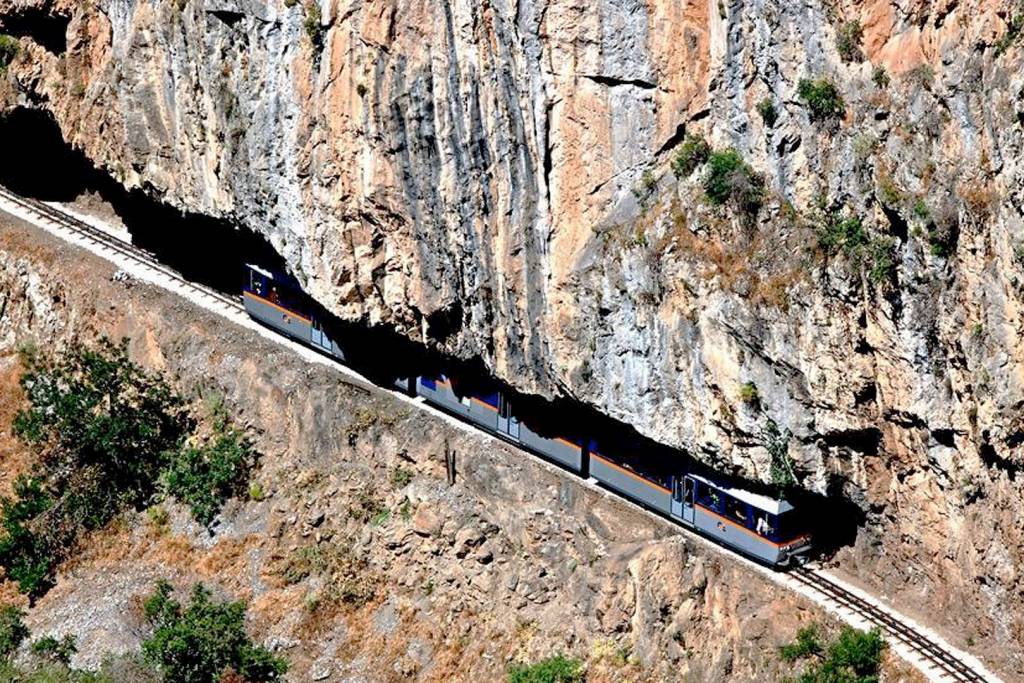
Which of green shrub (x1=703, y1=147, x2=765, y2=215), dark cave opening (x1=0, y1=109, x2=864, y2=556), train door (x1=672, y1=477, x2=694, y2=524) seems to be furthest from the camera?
train door (x1=672, y1=477, x2=694, y2=524)

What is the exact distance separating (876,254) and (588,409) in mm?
9683

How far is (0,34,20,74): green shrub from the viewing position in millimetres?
59812

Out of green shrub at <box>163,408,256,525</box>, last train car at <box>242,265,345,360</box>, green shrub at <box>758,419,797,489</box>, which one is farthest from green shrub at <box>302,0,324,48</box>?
green shrub at <box>758,419,797,489</box>

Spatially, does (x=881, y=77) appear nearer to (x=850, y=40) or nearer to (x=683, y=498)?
(x=850, y=40)

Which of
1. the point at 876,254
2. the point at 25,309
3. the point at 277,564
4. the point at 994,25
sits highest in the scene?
the point at 994,25

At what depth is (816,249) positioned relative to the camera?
3900cm

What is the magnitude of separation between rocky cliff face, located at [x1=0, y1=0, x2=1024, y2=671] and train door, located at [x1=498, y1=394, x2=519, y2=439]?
184 centimetres

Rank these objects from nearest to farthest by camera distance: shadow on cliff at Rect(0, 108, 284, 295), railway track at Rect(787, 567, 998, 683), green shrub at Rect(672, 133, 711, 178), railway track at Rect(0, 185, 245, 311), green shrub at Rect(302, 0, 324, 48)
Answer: railway track at Rect(787, 567, 998, 683) → green shrub at Rect(672, 133, 711, 178) → green shrub at Rect(302, 0, 324, 48) → shadow on cliff at Rect(0, 108, 284, 295) → railway track at Rect(0, 185, 245, 311)

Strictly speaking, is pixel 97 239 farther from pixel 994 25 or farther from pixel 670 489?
pixel 994 25

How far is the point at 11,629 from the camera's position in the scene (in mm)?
48688

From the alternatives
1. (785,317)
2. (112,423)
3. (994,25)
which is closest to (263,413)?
(112,423)

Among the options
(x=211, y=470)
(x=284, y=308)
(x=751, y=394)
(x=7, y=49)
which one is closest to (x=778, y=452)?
(x=751, y=394)

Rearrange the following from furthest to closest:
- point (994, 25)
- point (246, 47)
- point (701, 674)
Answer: point (246, 47) → point (701, 674) → point (994, 25)

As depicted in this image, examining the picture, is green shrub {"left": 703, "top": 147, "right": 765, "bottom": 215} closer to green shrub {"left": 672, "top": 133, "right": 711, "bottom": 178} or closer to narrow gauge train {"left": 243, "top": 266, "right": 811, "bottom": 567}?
green shrub {"left": 672, "top": 133, "right": 711, "bottom": 178}
